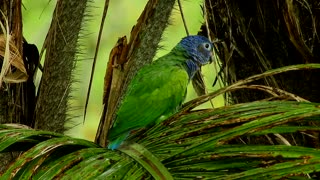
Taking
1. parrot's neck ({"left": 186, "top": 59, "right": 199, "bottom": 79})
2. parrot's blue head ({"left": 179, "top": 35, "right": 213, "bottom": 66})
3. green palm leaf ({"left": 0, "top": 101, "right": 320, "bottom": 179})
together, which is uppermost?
parrot's blue head ({"left": 179, "top": 35, "right": 213, "bottom": 66})

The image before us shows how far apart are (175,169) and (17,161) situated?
0.95 feet

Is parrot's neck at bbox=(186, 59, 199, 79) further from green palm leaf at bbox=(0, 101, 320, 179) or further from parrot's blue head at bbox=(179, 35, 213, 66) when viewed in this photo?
green palm leaf at bbox=(0, 101, 320, 179)

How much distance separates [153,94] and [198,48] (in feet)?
0.87

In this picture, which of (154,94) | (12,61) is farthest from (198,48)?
(12,61)

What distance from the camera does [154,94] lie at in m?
2.14

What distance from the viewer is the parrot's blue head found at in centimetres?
230

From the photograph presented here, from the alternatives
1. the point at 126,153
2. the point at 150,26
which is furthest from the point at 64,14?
the point at 126,153

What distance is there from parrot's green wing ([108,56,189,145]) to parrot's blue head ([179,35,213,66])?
0.12m

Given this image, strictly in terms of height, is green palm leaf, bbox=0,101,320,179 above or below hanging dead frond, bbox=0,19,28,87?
below

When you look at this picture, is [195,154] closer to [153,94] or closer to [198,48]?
[153,94]

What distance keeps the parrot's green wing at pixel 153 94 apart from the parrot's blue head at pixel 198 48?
12 centimetres

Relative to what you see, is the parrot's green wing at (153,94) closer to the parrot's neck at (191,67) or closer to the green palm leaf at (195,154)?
the parrot's neck at (191,67)

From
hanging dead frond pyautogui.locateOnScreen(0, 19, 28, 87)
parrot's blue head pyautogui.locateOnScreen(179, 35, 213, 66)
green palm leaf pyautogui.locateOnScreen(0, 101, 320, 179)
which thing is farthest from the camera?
parrot's blue head pyautogui.locateOnScreen(179, 35, 213, 66)

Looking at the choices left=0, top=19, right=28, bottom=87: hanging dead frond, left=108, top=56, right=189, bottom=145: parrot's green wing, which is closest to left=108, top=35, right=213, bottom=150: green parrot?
left=108, top=56, right=189, bottom=145: parrot's green wing
